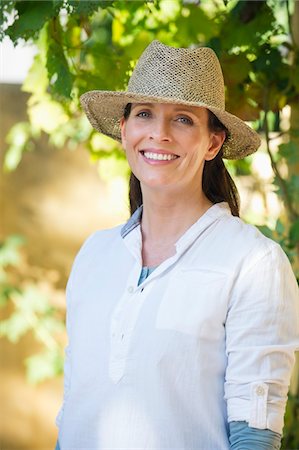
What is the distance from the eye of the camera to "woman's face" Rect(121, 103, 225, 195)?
205 centimetres

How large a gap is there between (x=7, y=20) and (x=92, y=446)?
1005mm

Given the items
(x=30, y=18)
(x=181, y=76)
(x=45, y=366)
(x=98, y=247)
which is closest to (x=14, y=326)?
(x=45, y=366)

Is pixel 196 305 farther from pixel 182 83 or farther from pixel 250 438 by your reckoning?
pixel 182 83

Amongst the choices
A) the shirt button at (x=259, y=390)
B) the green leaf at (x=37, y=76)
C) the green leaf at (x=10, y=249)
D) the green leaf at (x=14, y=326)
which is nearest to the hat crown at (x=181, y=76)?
the shirt button at (x=259, y=390)

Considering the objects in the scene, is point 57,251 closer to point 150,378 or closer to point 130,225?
point 130,225

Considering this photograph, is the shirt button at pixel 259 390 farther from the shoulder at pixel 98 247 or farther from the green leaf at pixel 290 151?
the green leaf at pixel 290 151

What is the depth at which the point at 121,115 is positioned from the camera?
2.33m

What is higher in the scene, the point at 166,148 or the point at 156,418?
the point at 166,148

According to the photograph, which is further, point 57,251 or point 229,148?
point 57,251

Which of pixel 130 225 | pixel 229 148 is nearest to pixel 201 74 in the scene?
pixel 229 148

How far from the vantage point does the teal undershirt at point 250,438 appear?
184cm

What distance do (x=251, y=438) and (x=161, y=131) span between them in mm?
648

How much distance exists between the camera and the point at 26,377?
15.9ft

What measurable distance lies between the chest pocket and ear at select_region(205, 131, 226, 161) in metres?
0.30
